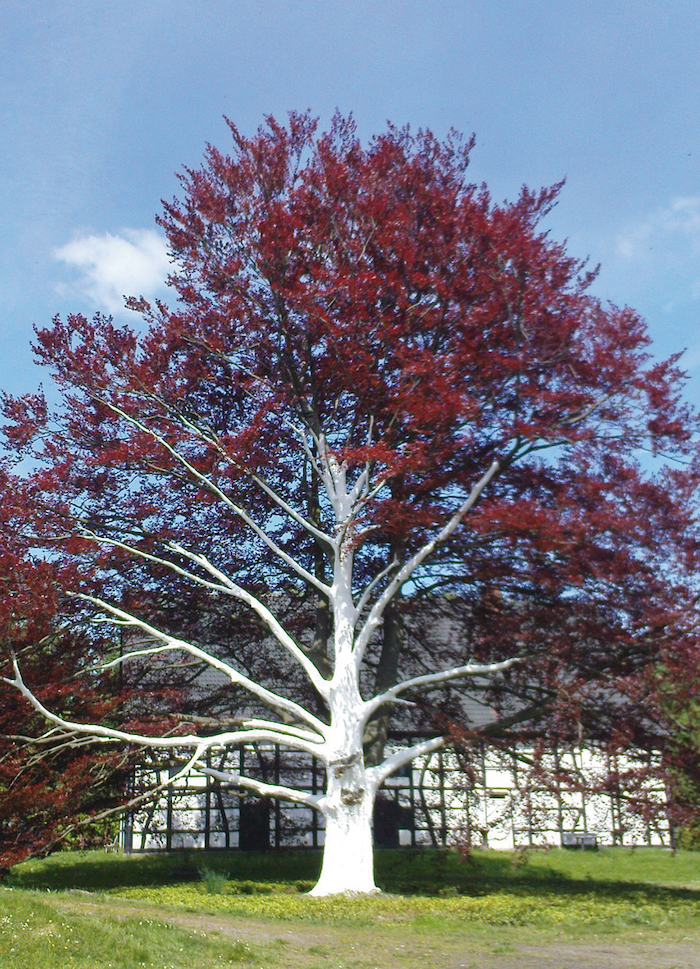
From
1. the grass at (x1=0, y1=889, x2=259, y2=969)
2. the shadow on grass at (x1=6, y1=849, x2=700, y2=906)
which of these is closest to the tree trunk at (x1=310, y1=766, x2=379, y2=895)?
the shadow on grass at (x1=6, y1=849, x2=700, y2=906)

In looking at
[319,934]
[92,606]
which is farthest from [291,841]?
[319,934]

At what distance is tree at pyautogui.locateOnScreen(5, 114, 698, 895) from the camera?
11805 mm

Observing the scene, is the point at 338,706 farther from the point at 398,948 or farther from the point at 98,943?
the point at 98,943

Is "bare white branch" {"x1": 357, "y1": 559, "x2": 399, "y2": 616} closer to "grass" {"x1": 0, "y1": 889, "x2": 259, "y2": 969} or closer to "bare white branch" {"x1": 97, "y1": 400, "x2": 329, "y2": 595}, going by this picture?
"bare white branch" {"x1": 97, "y1": 400, "x2": 329, "y2": 595}

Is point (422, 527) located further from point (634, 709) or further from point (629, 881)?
point (629, 881)

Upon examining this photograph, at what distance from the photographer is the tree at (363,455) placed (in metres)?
11.8

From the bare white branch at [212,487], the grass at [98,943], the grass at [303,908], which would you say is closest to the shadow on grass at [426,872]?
the grass at [303,908]

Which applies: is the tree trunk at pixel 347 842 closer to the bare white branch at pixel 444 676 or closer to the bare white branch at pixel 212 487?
the bare white branch at pixel 444 676

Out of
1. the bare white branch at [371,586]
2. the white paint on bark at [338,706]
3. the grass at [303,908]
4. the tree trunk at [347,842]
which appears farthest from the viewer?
the bare white branch at [371,586]

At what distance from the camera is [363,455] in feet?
38.9

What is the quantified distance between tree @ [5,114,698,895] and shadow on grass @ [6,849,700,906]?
2.22 meters

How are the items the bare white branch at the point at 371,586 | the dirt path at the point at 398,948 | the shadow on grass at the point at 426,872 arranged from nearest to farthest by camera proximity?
1. the dirt path at the point at 398,948
2. the bare white branch at the point at 371,586
3. the shadow on grass at the point at 426,872

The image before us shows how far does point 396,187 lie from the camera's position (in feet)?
45.3

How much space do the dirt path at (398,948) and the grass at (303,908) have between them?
0.04 metres
